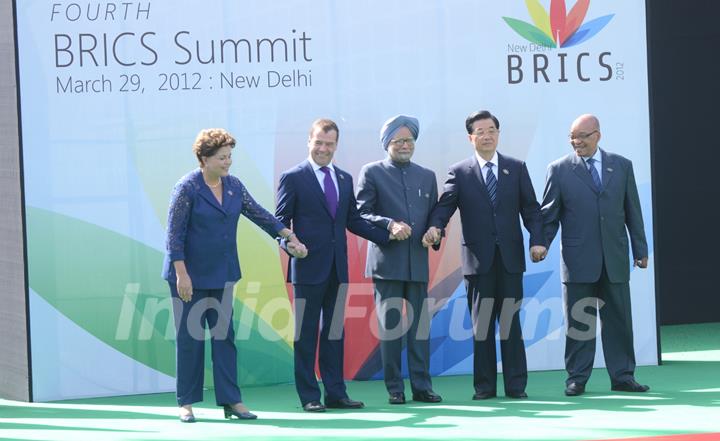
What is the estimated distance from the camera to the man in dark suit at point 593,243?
7.52 meters

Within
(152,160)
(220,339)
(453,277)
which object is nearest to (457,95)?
(453,277)

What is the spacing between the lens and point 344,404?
285 inches

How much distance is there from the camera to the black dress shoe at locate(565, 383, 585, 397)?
746 centimetres

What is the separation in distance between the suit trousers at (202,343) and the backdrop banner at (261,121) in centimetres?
115

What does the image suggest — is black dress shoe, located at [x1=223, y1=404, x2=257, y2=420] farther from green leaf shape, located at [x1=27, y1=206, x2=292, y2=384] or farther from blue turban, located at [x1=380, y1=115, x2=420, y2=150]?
blue turban, located at [x1=380, y1=115, x2=420, y2=150]

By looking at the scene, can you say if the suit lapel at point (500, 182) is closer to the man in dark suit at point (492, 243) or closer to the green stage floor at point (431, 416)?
the man in dark suit at point (492, 243)

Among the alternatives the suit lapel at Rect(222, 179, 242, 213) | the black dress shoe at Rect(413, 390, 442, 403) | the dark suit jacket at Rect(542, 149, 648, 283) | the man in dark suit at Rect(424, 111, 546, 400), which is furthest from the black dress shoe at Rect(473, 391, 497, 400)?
the suit lapel at Rect(222, 179, 242, 213)

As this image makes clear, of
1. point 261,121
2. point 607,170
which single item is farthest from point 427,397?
point 261,121

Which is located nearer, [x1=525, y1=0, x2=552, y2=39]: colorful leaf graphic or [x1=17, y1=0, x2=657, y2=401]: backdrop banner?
[x1=17, y1=0, x2=657, y2=401]: backdrop banner

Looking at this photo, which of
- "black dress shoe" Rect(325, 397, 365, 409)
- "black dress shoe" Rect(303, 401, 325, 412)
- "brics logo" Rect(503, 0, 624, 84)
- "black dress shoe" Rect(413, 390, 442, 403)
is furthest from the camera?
"brics logo" Rect(503, 0, 624, 84)

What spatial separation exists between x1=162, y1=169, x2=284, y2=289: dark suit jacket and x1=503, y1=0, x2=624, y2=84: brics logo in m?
2.40

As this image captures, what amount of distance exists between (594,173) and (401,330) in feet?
4.50

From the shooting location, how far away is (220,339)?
689 centimetres

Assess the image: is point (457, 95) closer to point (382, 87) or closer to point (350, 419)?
point (382, 87)
